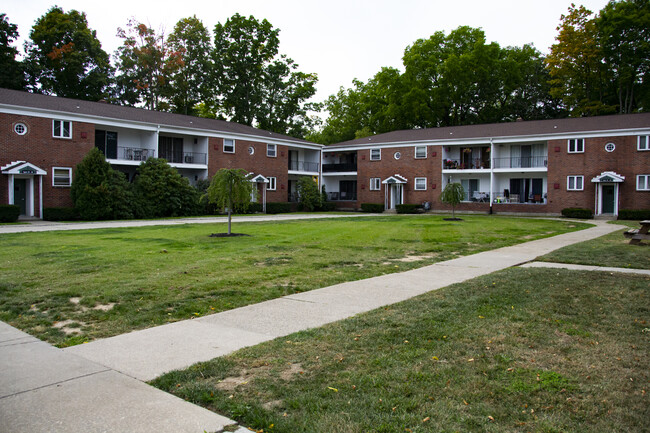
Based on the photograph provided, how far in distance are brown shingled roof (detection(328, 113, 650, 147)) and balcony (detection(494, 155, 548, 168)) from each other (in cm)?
214

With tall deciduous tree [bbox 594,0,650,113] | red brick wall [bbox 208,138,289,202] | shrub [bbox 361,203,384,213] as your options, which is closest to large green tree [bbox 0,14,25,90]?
red brick wall [bbox 208,138,289,202]

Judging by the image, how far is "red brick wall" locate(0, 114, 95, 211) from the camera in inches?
1078

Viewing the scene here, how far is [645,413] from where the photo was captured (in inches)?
140

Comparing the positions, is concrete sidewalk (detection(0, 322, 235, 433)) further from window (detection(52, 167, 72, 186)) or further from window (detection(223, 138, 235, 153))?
window (detection(223, 138, 235, 153))

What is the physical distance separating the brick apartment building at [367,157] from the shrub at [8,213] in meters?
2.11

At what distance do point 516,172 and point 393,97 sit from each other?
20138 mm

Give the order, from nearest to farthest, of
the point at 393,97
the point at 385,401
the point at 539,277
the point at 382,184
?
the point at 385,401, the point at 539,277, the point at 382,184, the point at 393,97

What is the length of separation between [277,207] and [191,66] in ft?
75.7

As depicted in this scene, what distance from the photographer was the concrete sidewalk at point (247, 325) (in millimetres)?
4852

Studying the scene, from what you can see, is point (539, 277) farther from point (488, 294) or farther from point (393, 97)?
point (393, 97)

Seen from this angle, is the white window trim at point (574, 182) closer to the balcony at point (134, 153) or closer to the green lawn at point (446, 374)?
the balcony at point (134, 153)

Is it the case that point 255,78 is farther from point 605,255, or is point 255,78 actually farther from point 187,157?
point 605,255

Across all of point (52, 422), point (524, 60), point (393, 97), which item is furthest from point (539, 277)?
point (524, 60)

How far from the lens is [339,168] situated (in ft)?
161
